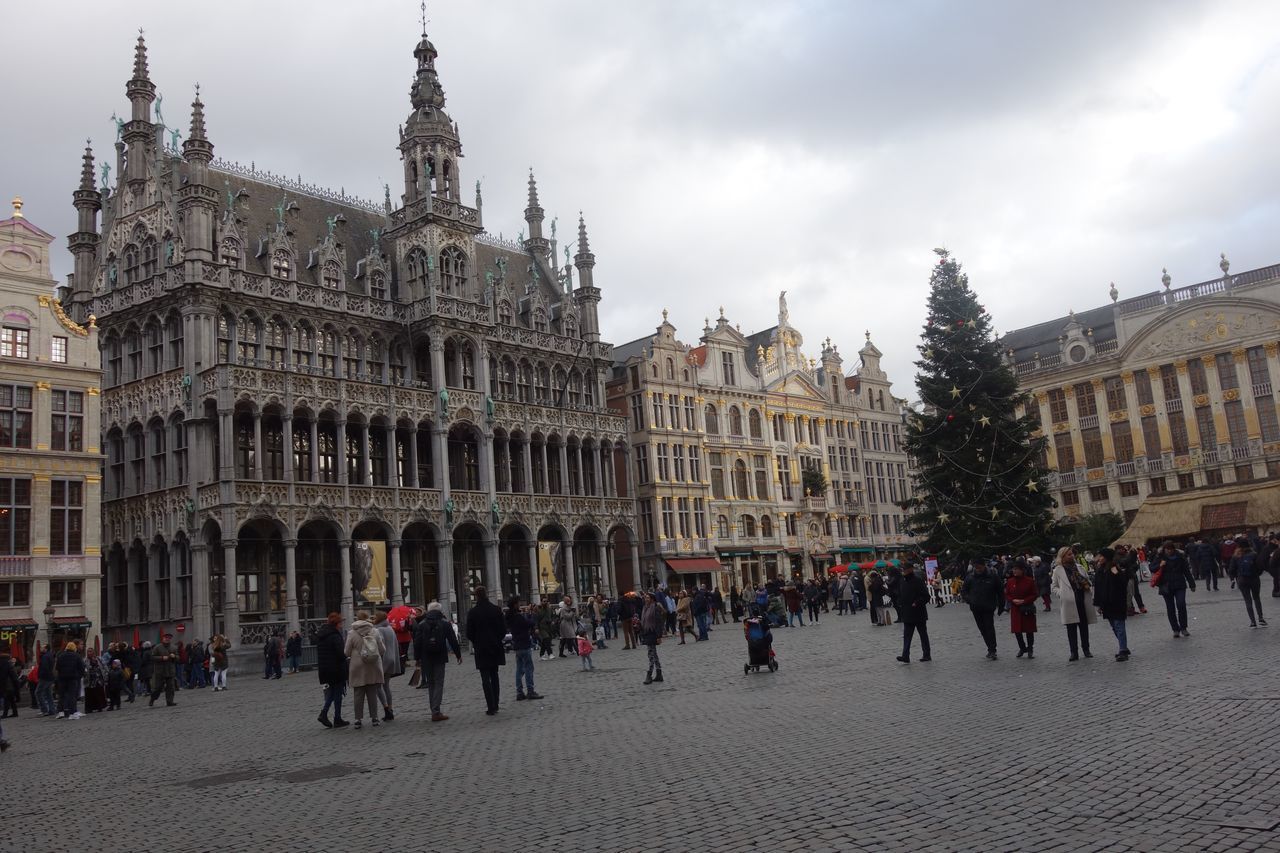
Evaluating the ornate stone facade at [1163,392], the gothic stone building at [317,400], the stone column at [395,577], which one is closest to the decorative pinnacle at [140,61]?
the gothic stone building at [317,400]

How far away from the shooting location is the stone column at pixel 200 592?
4178 centimetres

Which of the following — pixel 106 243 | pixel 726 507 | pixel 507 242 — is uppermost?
pixel 507 242

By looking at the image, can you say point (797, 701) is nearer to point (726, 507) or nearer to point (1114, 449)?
point (726, 507)

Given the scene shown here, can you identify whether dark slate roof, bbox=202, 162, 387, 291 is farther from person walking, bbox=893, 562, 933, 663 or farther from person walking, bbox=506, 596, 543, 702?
person walking, bbox=893, 562, 933, 663

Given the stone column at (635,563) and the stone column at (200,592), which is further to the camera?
the stone column at (635,563)

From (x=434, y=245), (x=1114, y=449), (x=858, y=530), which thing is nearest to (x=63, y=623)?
(x=434, y=245)

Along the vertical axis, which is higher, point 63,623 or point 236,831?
point 63,623

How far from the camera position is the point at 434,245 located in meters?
53.5

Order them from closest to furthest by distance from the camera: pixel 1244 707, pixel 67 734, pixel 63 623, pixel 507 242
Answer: pixel 1244 707 < pixel 67 734 < pixel 63 623 < pixel 507 242

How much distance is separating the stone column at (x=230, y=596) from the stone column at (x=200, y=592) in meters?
0.69

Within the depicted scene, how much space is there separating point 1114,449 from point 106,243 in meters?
62.5

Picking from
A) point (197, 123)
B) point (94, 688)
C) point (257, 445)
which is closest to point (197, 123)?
point (197, 123)

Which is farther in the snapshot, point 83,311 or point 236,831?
point 83,311

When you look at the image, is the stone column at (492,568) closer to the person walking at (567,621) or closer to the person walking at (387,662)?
the person walking at (567,621)
